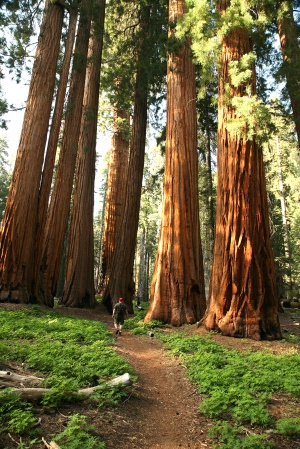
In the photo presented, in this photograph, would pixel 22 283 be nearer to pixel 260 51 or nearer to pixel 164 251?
pixel 164 251

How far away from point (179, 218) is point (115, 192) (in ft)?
27.4

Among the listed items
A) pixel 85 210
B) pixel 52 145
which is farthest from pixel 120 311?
pixel 52 145

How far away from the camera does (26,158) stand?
32.7 ft

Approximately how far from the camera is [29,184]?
32.7 ft

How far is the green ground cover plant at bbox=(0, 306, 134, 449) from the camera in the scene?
2.82 meters

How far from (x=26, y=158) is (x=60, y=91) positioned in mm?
4130

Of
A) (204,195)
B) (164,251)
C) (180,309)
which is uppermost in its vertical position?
(204,195)

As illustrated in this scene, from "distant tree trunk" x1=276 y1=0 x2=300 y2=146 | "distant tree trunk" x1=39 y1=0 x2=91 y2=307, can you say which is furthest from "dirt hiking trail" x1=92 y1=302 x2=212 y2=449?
"distant tree trunk" x1=276 y1=0 x2=300 y2=146

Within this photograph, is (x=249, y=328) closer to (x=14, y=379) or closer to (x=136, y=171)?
(x=14, y=379)

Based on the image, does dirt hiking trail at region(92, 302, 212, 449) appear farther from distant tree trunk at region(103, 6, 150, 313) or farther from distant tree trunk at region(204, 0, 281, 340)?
distant tree trunk at region(103, 6, 150, 313)

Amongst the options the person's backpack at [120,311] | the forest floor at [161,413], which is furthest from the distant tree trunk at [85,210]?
the forest floor at [161,413]

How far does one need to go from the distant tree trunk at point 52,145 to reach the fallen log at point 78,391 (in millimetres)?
7176

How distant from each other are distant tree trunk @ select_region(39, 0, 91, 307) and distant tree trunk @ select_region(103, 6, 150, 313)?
2121 millimetres

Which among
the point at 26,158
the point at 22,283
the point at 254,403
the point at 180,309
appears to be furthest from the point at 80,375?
the point at 26,158
